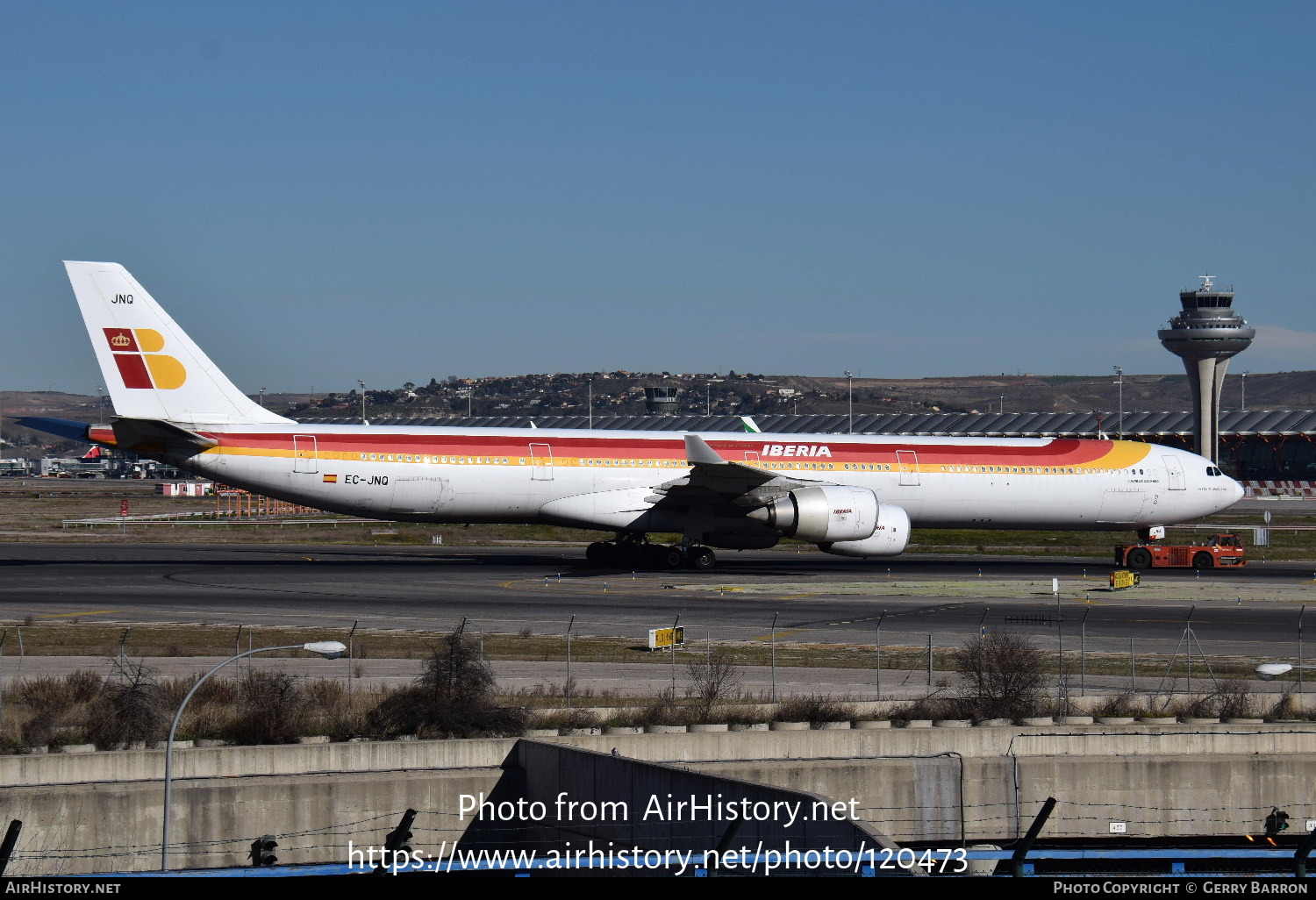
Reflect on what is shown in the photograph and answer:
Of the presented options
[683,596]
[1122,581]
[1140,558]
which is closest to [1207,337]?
[1140,558]

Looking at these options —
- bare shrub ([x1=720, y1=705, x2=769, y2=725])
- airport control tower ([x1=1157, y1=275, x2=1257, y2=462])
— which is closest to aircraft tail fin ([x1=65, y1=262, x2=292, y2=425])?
bare shrub ([x1=720, y1=705, x2=769, y2=725])

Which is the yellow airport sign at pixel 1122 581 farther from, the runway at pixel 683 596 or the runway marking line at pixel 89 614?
the runway marking line at pixel 89 614

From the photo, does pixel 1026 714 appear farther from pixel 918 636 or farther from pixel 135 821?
pixel 135 821

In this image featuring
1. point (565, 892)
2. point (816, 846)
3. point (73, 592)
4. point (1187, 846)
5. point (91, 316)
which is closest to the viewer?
point (565, 892)

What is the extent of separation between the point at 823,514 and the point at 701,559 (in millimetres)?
5242

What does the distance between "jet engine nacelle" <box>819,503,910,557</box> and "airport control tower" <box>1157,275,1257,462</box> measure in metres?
81.7

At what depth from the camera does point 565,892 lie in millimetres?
7660

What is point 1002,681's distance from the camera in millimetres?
21875

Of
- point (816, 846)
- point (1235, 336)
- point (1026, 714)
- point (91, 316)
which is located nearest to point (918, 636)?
point (1026, 714)

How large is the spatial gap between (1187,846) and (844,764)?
484cm

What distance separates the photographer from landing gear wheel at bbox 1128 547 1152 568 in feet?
158

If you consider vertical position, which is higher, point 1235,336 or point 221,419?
point 1235,336

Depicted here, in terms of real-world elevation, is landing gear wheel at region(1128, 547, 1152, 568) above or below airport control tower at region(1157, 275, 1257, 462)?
below

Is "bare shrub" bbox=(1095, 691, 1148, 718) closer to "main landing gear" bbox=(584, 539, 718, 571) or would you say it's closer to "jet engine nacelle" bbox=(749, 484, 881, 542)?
"jet engine nacelle" bbox=(749, 484, 881, 542)
